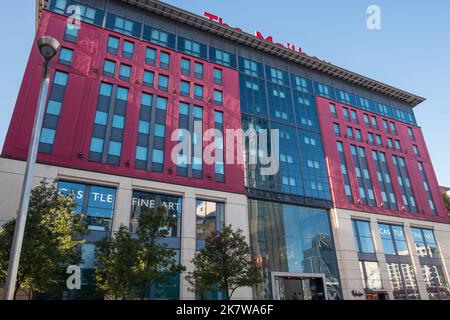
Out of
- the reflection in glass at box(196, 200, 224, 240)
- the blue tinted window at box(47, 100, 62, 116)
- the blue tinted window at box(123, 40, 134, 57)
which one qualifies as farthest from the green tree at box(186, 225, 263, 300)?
the blue tinted window at box(123, 40, 134, 57)

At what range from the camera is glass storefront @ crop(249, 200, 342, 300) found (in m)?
34.3

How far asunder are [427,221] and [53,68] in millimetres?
52230

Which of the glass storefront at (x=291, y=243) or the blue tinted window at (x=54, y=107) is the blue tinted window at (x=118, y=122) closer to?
the blue tinted window at (x=54, y=107)

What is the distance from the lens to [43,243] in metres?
18.3

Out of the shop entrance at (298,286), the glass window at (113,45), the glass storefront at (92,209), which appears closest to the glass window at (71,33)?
the glass window at (113,45)

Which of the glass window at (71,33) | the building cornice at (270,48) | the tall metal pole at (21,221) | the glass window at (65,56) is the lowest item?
the tall metal pole at (21,221)

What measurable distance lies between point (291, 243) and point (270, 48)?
2820cm

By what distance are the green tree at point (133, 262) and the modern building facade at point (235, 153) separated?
18.0ft

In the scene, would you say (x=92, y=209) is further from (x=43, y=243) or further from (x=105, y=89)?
(x=105, y=89)

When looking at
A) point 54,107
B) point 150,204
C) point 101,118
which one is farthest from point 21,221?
point 101,118

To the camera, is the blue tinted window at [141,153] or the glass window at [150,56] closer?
the blue tinted window at [141,153]

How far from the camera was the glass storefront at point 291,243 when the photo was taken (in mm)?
34344
